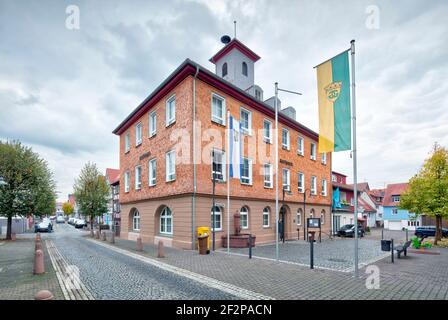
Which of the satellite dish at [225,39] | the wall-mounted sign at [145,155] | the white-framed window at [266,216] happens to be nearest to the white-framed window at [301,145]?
the white-framed window at [266,216]

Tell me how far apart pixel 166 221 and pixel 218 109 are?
852cm

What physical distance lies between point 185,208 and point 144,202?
665 centimetres

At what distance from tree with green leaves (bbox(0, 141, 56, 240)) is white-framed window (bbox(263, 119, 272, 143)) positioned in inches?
777

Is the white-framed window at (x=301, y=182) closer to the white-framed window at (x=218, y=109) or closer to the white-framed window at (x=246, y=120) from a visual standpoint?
the white-framed window at (x=246, y=120)

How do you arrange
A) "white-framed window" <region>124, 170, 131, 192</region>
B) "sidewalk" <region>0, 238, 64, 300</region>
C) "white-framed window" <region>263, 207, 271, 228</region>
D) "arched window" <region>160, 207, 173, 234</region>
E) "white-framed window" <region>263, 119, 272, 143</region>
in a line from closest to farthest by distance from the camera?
"sidewalk" <region>0, 238, 64, 300</region>
"arched window" <region>160, 207, 173, 234</region>
"white-framed window" <region>263, 207, 271, 228</region>
"white-framed window" <region>263, 119, 272, 143</region>
"white-framed window" <region>124, 170, 131, 192</region>

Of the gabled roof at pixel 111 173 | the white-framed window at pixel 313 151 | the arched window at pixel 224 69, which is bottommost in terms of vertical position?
the gabled roof at pixel 111 173

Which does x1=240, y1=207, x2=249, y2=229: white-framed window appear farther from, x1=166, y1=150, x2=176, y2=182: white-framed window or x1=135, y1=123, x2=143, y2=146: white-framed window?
x1=135, y1=123, x2=143, y2=146: white-framed window

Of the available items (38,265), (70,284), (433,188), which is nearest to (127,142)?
(38,265)

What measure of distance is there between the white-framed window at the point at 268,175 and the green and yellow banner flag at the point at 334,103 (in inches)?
457

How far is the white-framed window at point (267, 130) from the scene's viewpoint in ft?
70.8

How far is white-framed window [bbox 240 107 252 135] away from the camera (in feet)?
64.8

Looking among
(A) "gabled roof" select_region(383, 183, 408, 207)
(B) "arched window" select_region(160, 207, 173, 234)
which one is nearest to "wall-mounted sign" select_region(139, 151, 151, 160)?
(B) "arched window" select_region(160, 207, 173, 234)
